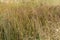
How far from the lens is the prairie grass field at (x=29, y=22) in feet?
13.8

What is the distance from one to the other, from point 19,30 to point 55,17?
85 cm

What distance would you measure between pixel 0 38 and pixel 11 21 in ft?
1.17

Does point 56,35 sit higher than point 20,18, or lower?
lower

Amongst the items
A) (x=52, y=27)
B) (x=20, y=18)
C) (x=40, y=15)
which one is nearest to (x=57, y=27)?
(x=52, y=27)

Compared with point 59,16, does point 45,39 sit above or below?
below

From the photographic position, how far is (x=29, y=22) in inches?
171

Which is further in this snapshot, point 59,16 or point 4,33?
point 59,16

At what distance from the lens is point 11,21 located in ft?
13.9

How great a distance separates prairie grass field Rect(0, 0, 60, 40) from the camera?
4203 millimetres

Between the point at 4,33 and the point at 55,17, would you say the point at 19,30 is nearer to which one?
the point at 4,33

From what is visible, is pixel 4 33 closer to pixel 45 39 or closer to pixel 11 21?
pixel 11 21

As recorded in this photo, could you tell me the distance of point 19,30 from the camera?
4.18 m

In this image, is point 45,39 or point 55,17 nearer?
point 45,39

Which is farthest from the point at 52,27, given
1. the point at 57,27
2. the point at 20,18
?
the point at 20,18
